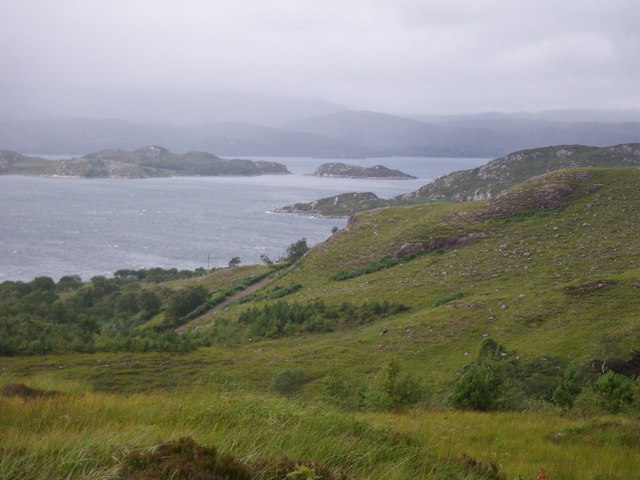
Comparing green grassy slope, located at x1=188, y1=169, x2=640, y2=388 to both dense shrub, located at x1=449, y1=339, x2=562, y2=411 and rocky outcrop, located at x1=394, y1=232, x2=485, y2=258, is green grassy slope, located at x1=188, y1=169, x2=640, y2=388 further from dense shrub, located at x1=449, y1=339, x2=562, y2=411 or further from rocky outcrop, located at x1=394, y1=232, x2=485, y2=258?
dense shrub, located at x1=449, y1=339, x2=562, y2=411

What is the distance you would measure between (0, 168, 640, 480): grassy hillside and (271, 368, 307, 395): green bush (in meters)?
0.10

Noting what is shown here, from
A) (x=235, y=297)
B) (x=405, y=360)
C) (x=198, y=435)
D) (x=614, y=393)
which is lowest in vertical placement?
(x=235, y=297)

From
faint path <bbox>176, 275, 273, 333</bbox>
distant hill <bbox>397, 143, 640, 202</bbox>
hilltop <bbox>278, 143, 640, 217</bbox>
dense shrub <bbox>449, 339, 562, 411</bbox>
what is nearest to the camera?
dense shrub <bbox>449, 339, 562, 411</bbox>

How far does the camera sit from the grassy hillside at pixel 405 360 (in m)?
5.39

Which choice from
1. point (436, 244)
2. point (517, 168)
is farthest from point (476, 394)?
point (517, 168)

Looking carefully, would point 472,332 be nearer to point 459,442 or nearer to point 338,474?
point 459,442

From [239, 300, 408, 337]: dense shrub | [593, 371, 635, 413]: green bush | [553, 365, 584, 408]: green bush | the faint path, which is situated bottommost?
the faint path

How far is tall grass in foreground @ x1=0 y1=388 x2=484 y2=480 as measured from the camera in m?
4.25

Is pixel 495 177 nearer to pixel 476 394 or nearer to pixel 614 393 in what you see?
pixel 614 393

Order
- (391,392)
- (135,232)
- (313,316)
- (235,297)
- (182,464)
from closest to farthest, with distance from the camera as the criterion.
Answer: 1. (182,464)
2. (391,392)
3. (313,316)
4. (235,297)
5. (135,232)

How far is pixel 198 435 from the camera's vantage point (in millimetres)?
5246

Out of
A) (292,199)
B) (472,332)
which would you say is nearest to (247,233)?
(292,199)

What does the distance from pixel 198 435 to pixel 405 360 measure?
21.1 metres

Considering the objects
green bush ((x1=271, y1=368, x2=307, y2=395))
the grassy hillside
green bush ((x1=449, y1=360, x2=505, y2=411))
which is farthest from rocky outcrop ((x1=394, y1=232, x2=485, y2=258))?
green bush ((x1=449, y1=360, x2=505, y2=411))
